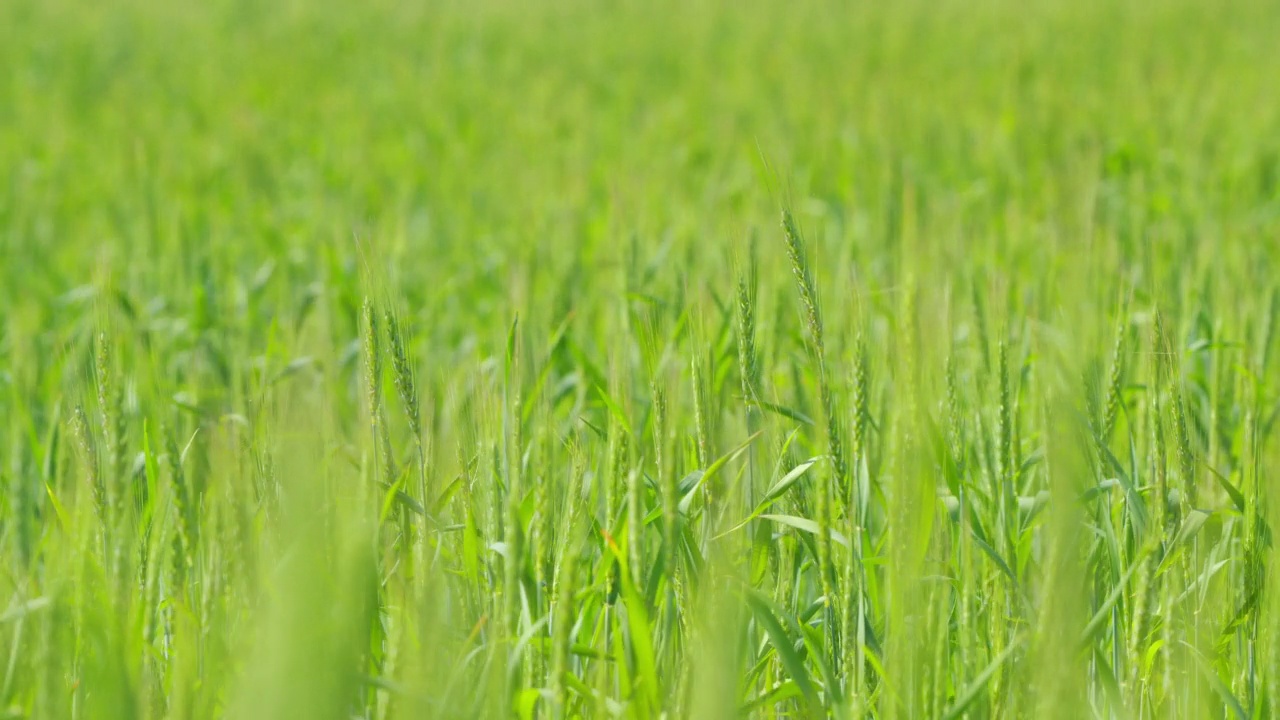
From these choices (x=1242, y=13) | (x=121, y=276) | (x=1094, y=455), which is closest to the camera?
(x=1094, y=455)

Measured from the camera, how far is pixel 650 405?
1.87 m

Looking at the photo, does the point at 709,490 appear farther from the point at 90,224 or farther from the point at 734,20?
the point at 734,20

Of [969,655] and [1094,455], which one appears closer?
[969,655]

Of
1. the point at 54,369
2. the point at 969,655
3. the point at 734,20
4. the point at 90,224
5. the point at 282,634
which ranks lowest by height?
the point at 969,655

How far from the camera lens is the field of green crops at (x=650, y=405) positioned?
1.03 metres

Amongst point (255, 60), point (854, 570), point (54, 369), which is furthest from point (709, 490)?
point (255, 60)

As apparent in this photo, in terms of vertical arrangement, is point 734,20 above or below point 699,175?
above

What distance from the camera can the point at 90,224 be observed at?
4.46 metres

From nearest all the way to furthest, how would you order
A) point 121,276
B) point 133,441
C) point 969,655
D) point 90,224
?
1. point 969,655
2. point 133,441
3. point 121,276
4. point 90,224

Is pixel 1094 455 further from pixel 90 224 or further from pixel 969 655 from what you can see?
pixel 90 224

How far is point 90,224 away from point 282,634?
4.30 m

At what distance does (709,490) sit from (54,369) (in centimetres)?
188

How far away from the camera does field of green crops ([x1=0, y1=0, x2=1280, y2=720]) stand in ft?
3.37

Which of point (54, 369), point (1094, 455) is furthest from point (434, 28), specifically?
point (1094, 455)
